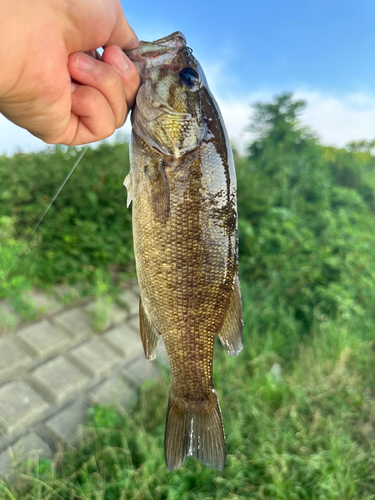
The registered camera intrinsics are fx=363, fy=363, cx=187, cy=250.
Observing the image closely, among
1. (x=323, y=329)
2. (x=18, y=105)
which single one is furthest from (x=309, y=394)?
(x=18, y=105)

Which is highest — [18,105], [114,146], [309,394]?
Result: [114,146]

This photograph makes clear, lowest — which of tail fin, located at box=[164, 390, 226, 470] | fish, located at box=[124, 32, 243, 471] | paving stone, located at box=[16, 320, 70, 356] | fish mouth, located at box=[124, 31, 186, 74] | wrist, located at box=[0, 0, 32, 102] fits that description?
tail fin, located at box=[164, 390, 226, 470]

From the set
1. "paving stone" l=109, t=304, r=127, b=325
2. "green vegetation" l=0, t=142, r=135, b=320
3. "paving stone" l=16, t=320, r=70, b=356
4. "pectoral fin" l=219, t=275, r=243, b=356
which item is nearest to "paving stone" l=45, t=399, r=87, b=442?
"paving stone" l=16, t=320, r=70, b=356

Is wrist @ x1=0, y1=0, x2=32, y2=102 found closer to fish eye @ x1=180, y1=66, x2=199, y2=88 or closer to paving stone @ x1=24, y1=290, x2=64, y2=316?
fish eye @ x1=180, y1=66, x2=199, y2=88

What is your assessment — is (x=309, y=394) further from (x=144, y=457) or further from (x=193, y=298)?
(x=193, y=298)

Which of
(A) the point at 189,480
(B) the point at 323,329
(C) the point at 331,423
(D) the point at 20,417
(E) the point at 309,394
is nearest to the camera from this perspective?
(D) the point at 20,417

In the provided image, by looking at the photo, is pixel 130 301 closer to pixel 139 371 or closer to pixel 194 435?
pixel 139 371

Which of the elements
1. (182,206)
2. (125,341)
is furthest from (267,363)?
(182,206)
